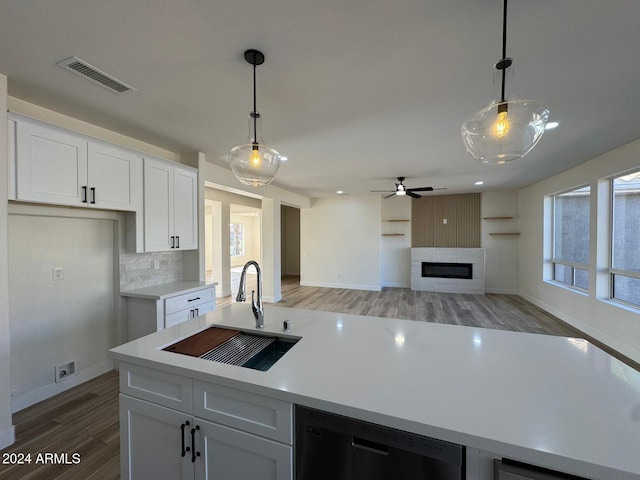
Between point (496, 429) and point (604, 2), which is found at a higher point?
point (604, 2)

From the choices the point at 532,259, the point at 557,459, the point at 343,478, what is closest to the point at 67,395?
the point at 343,478

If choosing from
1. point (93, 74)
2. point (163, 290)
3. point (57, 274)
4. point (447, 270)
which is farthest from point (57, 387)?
point (447, 270)

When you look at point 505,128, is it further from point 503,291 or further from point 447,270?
point 503,291

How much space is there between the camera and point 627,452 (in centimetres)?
71

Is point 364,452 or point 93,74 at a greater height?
point 93,74

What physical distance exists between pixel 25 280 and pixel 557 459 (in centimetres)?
367

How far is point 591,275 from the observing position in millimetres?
4055

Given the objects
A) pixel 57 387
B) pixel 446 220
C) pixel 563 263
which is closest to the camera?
pixel 57 387

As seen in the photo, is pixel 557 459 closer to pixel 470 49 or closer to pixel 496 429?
pixel 496 429

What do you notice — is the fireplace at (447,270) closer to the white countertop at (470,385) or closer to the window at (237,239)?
the white countertop at (470,385)

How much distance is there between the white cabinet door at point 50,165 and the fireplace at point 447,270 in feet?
23.9

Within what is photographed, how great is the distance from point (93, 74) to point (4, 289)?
5.49ft

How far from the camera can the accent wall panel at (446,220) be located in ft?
24.0

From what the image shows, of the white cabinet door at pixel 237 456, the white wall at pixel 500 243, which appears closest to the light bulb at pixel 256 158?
the white cabinet door at pixel 237 456
